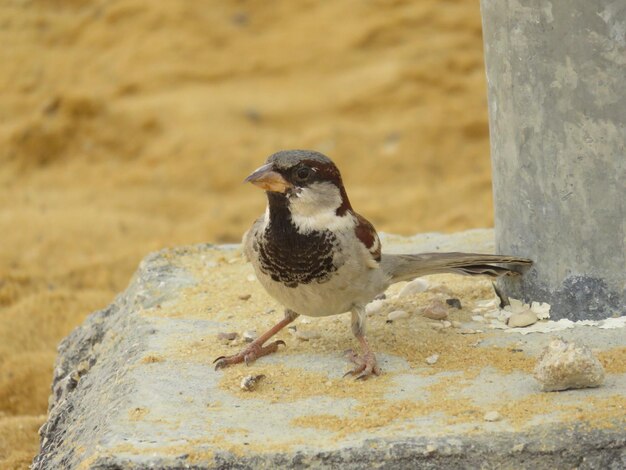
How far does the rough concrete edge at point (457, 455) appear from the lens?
10.4 ft

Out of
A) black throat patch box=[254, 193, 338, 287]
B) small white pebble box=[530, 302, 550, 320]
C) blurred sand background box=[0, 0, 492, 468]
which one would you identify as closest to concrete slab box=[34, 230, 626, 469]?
small white pebble box=[530, 302, 550, 320]

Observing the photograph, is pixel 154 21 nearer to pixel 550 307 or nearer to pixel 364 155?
pixel 364 155

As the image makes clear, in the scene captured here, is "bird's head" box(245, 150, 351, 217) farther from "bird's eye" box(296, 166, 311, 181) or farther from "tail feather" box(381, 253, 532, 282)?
"tail feather" box(381, 253, 532, 282)

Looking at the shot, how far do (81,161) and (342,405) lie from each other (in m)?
→ 6.39

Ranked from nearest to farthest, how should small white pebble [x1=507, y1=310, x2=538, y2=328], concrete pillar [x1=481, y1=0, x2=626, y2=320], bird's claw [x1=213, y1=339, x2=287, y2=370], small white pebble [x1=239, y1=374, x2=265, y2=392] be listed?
small white pebble [x1=239, y1=374, x2=265, y2=392]
concrete pillar [x1=481, y1=0, x2=626, y2=320]
bird's claw [x1=213, y1=339, x2=287, y2=370]
small white pebble [x1=507, y1=310, x2=538, y2=328]

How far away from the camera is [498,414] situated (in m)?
3.34

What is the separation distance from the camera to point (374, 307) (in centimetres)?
454

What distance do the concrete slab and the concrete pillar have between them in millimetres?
229

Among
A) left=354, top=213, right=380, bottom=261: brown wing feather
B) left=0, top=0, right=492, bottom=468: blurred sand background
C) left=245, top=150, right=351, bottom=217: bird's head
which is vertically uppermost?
left=245, top=150, right=351, bottom=217: bird's head

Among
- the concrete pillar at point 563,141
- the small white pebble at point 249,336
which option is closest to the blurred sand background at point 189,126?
the small white pebble at point 249,336

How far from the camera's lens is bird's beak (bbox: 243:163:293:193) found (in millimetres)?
3719

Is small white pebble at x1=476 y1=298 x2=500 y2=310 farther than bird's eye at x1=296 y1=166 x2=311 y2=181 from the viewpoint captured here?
Yes

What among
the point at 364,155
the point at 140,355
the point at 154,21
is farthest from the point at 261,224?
the point at 154,21

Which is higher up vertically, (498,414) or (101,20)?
(101,20)
